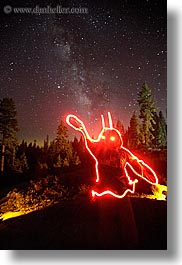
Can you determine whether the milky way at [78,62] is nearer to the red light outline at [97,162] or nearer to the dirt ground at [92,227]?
the red light outline at [97,162]

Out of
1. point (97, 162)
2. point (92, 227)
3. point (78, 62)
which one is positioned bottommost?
point (92, 227)

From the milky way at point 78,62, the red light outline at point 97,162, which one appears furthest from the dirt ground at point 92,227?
the milky way at point 78,62

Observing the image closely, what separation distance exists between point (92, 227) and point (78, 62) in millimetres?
1581

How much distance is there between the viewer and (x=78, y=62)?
10.0 ft

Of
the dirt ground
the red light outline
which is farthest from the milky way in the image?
the dirt ground

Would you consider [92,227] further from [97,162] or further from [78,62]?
[78,62]

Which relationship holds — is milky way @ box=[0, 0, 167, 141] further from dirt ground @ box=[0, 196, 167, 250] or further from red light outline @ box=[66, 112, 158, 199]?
dirt ground @ box=[0, 196, 167, 250]

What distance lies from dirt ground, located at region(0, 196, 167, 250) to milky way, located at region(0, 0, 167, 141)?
76cm

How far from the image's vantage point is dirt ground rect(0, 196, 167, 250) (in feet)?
8.87

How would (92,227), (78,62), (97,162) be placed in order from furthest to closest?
1. (78,62)
2. (97,162)
3. (92,227)

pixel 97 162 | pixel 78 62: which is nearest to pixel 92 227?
pixel 97 162

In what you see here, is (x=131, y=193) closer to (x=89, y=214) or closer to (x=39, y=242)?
(x=89, y=214)

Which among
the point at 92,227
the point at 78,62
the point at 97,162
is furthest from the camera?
the point at 78,62

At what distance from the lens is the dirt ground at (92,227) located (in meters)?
2.70
